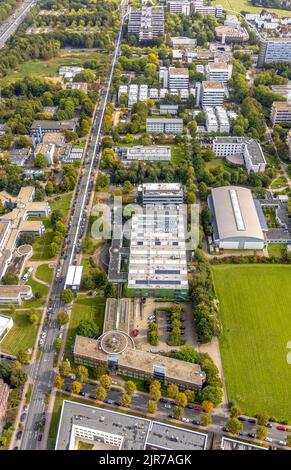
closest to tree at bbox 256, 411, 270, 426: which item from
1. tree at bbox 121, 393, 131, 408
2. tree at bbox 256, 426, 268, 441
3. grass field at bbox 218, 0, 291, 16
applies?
tree at bbox 256, 426, 268, 441

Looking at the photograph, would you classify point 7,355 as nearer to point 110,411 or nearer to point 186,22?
point 110,411

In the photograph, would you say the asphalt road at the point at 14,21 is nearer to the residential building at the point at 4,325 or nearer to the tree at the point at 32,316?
the tree at the point at 32,316

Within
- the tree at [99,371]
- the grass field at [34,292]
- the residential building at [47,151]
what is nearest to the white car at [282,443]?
the tree at [99,371]

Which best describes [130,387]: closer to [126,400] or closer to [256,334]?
[126,400]

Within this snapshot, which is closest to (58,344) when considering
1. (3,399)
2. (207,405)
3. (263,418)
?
(3,399)

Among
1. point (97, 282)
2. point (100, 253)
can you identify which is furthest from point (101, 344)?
point (100, 253)
